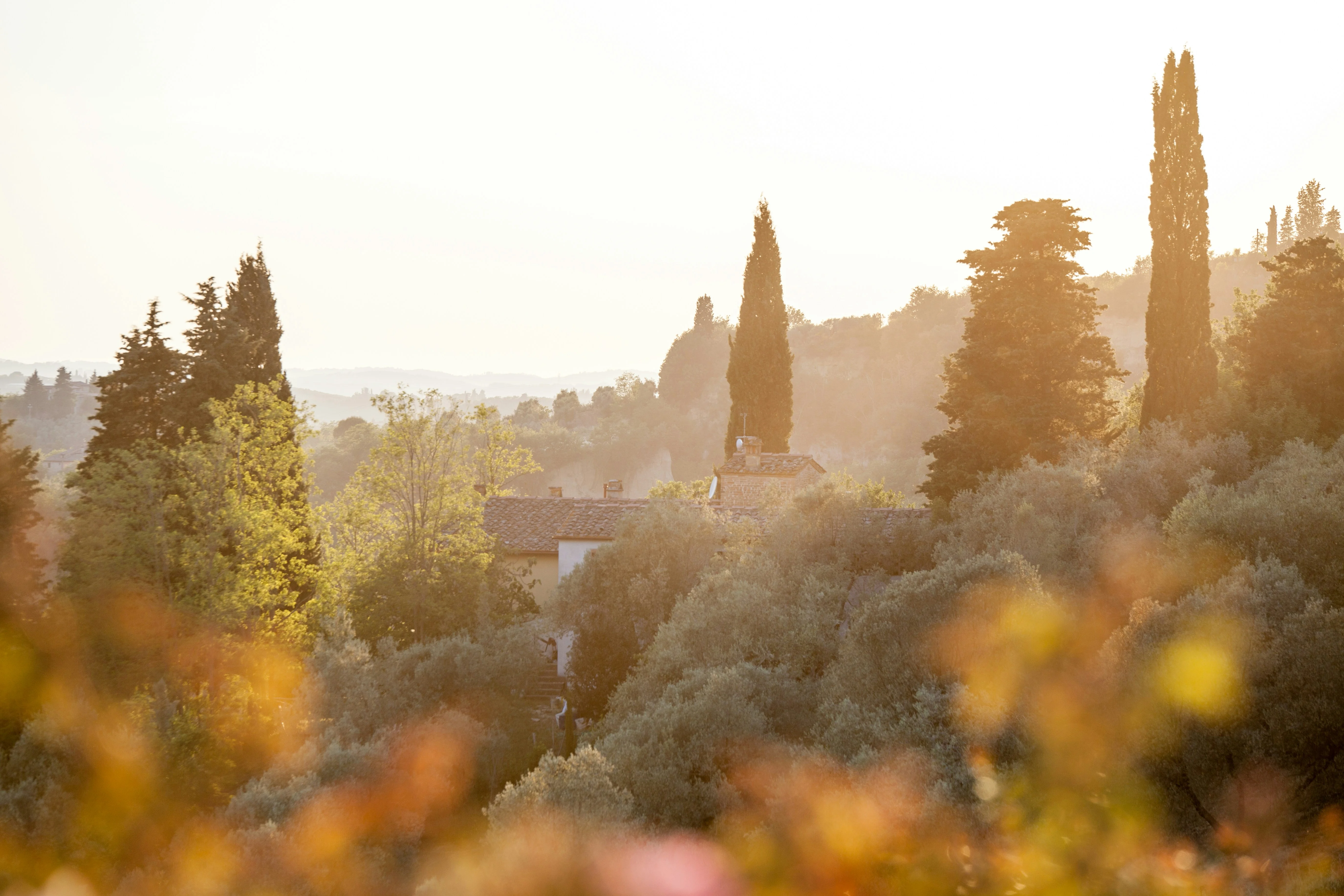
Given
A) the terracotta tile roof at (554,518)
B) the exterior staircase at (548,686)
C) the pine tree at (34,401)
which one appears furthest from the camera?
the pine tree at (34,401)

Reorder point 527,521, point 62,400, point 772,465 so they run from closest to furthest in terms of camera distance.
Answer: point 527,521 → point 772,465 → point 62,400

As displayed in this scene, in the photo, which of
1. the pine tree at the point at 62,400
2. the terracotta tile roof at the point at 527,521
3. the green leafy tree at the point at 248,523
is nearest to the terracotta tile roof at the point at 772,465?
the terracotta tile roof at the point at 527,521

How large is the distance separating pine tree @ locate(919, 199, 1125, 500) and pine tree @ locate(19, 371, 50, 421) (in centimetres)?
11024

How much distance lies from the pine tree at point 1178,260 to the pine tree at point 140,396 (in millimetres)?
26322

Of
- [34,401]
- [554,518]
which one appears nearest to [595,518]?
[554,518]

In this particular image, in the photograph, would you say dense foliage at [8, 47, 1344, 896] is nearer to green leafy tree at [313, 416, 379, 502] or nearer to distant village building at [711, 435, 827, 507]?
distant village building at [711, 435, 827, 507]

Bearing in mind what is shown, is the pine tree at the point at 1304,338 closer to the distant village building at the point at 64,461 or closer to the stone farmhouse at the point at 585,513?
the stone farmhouse at the point at 585,513

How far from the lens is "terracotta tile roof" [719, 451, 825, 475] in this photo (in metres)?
38.2

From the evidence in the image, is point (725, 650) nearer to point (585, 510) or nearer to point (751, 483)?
point (585, 510)

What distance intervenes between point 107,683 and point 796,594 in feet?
54.0

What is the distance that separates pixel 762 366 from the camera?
45.2m

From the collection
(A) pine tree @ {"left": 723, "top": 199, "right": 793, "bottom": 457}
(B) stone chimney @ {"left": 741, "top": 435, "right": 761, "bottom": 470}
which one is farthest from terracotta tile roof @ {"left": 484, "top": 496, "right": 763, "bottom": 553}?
(A) pine tree @ {"left": 723, "top": 199, "right": 793, "bottom": 457}

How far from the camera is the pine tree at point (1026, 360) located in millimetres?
24109

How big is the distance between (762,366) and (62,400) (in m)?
96.6
